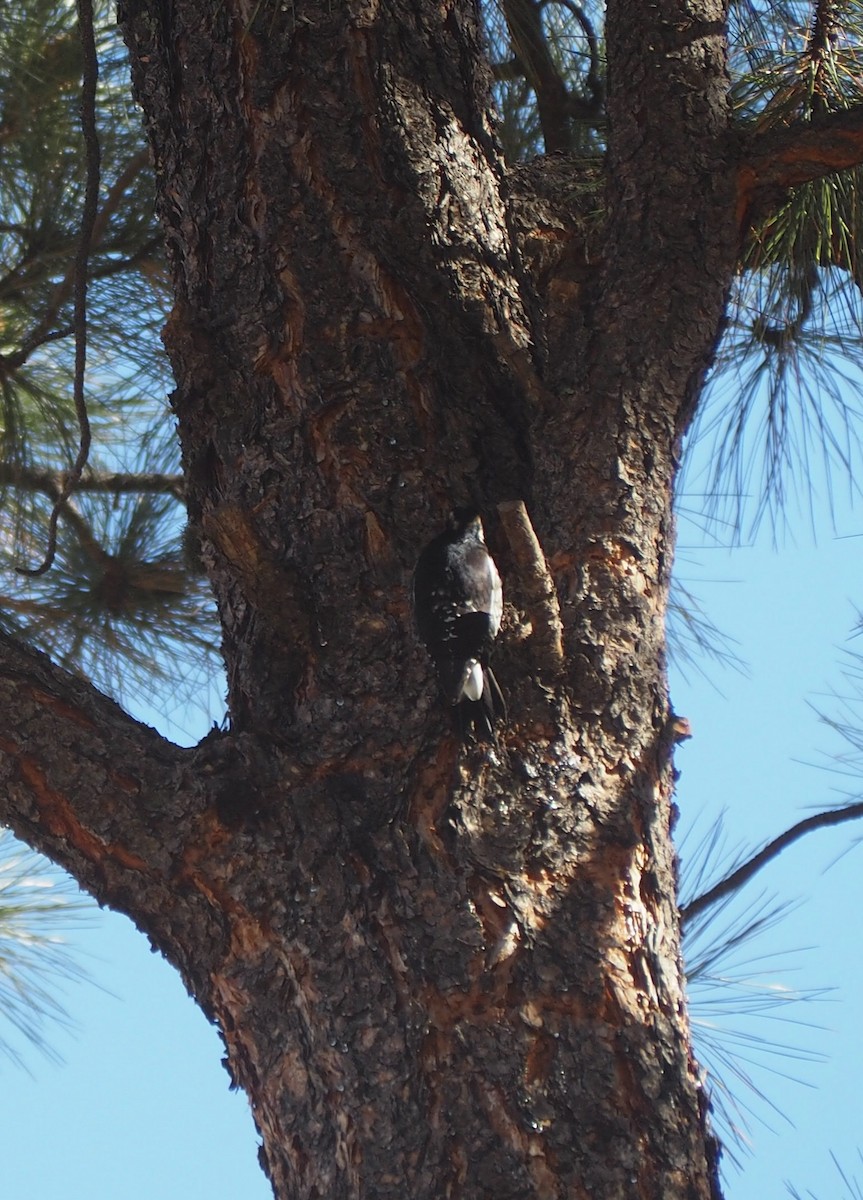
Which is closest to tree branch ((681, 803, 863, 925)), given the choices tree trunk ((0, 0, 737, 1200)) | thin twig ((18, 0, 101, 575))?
tree trunk ((0, 0, 737, 1200))

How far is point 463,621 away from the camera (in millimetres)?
844

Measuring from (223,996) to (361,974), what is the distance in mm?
121

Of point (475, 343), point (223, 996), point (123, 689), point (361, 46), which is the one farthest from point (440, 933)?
point (123, 689)

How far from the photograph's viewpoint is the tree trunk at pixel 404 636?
790 mm

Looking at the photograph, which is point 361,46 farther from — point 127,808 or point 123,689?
point 123,689

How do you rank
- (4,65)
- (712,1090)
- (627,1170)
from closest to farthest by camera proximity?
(627,1170) < (712,1090) < (4,65)

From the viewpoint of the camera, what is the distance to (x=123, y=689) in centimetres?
188

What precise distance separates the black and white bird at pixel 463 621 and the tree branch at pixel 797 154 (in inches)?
19.2

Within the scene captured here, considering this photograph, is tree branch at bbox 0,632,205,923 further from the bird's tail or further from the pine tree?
the bird's tail

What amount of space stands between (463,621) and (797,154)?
1.92ft

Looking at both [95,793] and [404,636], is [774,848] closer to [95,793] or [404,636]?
[404,636]

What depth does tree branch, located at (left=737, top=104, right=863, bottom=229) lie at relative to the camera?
105 centimetres

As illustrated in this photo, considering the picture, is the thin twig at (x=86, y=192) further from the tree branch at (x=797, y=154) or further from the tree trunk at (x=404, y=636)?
the tree branch at (x=797, y=154)

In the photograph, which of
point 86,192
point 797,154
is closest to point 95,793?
point 86,192
